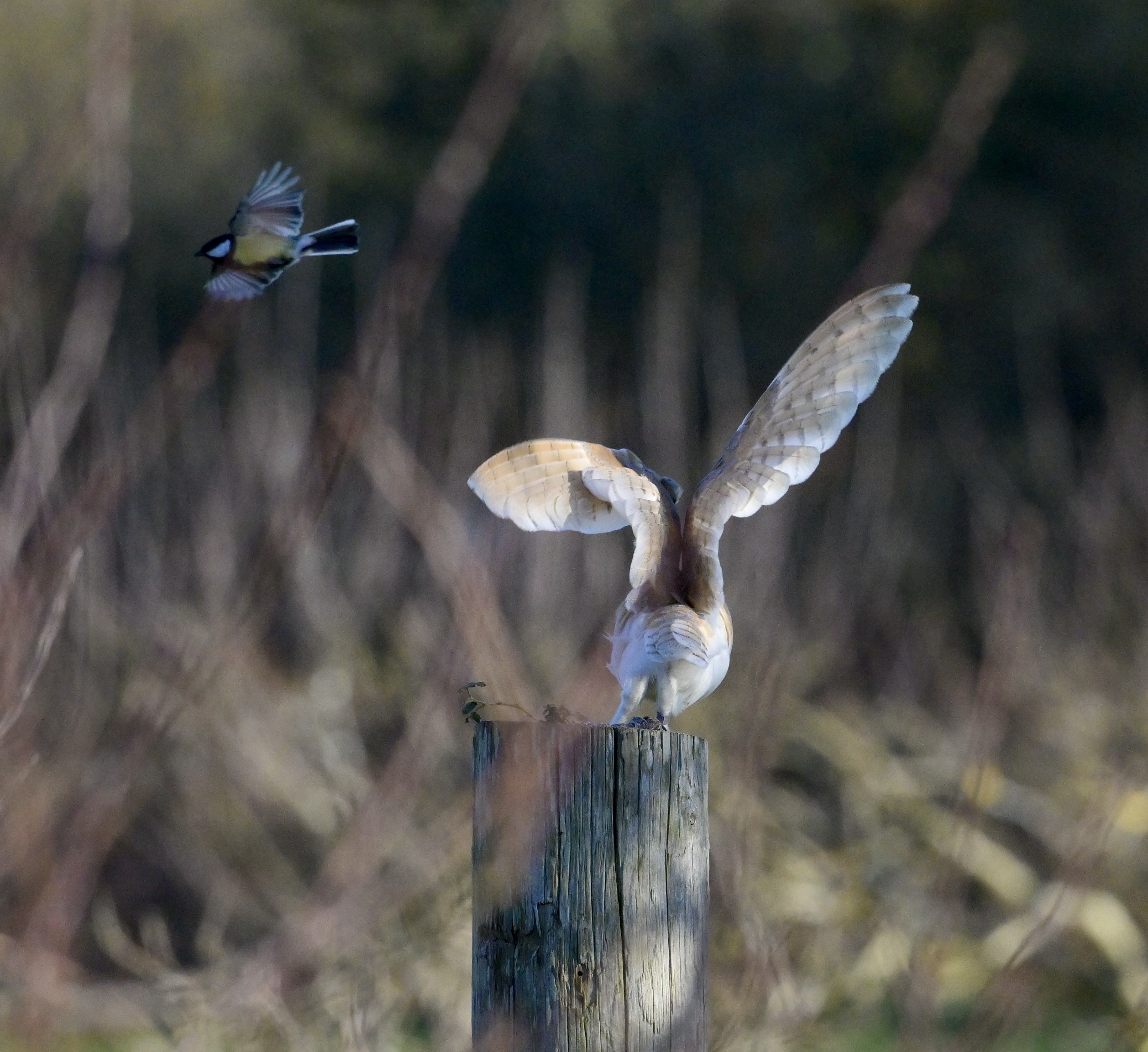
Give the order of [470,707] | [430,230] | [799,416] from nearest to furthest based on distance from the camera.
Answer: [430,230]
[470,707]
[799,416]

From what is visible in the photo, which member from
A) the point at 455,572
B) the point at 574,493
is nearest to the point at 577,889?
the point at 455,572

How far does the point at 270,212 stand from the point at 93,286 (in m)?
0.96

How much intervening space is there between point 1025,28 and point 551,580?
7196 millimetres

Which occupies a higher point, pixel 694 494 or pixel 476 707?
pixel 694 494

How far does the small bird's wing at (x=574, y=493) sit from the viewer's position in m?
2.13

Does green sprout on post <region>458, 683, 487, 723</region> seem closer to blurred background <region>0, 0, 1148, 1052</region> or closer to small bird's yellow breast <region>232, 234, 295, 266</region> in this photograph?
blurred background <region>0, 0, 1148, 1052</region>

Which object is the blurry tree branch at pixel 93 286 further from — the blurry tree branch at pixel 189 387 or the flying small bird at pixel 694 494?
the flying small bird at pixel 694 494

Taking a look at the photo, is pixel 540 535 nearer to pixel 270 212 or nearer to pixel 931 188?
pixel 270 212

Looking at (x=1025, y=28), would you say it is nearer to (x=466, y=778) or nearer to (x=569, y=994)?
(x=466, y=778)

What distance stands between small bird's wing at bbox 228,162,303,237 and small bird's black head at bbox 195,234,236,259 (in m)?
0.01

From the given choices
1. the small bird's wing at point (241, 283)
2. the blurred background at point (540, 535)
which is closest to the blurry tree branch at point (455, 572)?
the blurred background at point (540, 535)

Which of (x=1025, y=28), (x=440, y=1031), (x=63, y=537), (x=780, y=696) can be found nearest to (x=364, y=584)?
(x=440, y=1031)

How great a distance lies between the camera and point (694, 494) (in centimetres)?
220

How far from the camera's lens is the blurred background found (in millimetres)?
1126
